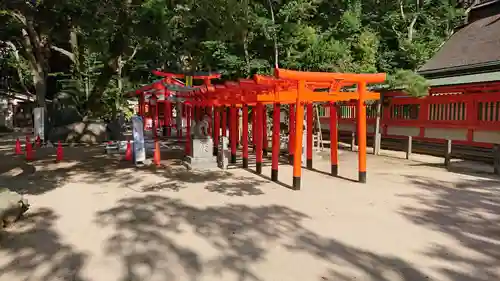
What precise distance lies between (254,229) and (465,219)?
3.46 metres

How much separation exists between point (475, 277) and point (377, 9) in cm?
2372

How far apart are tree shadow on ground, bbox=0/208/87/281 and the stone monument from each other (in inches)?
220

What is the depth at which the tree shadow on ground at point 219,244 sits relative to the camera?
4.37 m

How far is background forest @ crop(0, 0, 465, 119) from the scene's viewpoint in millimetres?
12945

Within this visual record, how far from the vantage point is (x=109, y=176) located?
421 inches

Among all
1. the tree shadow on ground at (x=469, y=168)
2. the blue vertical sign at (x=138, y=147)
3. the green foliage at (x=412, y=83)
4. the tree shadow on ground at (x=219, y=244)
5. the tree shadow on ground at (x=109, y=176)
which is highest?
the green foliage at (x=412, y=83)

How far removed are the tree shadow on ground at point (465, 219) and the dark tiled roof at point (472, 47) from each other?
6.97m

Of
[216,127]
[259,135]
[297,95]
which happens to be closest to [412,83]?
[259,135]

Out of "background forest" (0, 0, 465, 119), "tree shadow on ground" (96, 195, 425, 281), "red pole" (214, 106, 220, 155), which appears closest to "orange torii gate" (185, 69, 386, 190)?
"tree shadow on ground" (96, 195, 425, 281)

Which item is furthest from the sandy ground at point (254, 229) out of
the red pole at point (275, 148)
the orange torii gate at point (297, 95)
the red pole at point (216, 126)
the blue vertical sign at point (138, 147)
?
the red pole at point (216, 126)

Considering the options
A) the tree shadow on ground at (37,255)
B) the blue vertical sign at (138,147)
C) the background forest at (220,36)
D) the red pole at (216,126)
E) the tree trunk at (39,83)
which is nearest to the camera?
the tree shadow on ground at (37,255)

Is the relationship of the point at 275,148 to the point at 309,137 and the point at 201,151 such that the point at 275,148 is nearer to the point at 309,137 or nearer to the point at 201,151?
the point at 309,137

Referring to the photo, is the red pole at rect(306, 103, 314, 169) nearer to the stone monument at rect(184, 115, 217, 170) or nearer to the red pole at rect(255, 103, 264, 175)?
the red pole at rect(255, 103, 264, 175)

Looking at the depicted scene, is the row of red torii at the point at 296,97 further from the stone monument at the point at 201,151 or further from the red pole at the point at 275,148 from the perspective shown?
the stone monument at the point at 201,151
